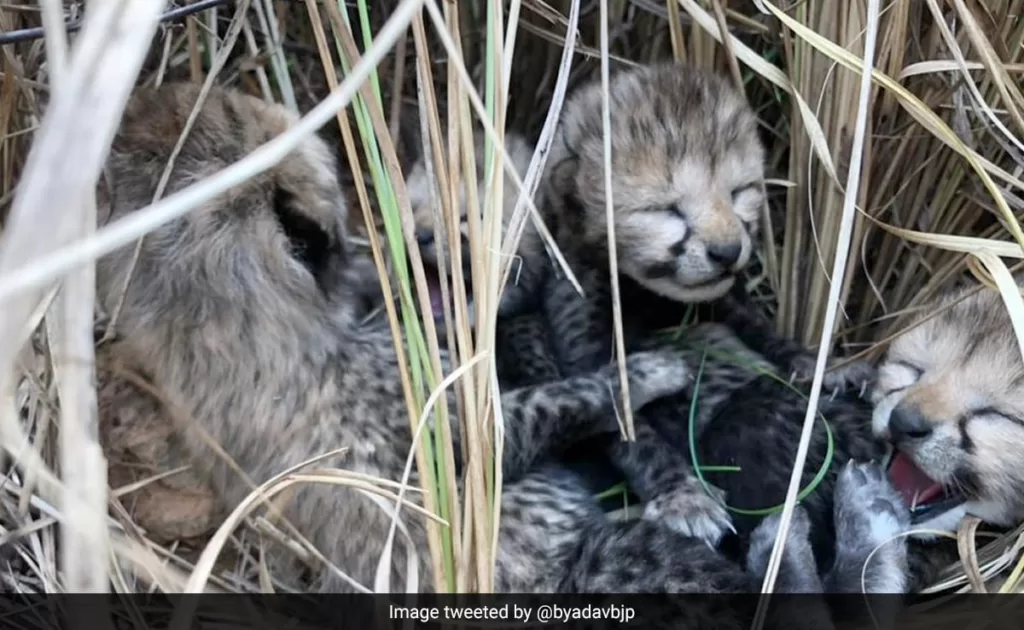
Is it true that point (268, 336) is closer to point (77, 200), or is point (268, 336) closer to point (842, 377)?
point (77, 200)

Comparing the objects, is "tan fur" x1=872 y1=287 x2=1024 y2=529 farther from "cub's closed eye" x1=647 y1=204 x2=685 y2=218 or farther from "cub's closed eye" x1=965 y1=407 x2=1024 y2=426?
"cub's closed eye" x1=647 y1=204 x2=685 y2=218

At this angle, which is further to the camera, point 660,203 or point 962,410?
point 660,203

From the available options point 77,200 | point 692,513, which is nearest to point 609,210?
point 692,513

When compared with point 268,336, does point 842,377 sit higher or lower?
lower

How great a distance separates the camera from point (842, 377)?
189cm

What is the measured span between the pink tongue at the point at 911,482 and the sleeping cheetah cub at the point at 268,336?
58 cm

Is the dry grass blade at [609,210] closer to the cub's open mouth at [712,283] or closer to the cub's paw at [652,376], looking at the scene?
the cub's paw at [652,376]

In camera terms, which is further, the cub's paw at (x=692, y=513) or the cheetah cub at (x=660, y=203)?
the cheetah cub at (x=660, y=203)

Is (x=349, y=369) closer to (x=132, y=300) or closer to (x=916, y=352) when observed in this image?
(x=132, y=300)

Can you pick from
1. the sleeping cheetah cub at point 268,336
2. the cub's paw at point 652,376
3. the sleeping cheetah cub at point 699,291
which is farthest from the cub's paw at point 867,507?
the sleeping cheetah cub at point 268,336

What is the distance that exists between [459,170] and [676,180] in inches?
22.6

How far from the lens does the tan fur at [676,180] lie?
1.79m

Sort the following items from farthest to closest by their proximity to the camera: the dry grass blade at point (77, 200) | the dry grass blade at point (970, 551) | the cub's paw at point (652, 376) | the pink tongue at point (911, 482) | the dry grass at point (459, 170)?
1. the cub's paw at point (652, 376)
2. the pink tongue at point (911, 482)
3. the dry grass blade at point (970, 551)
4. the dry grass at point (459, 170)
5. the dry grass blade at point (77, 200)

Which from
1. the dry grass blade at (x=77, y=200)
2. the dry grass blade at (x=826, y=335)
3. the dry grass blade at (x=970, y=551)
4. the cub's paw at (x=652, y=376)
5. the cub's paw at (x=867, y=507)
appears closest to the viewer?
the dry grass blade at (x=77, y=200)
